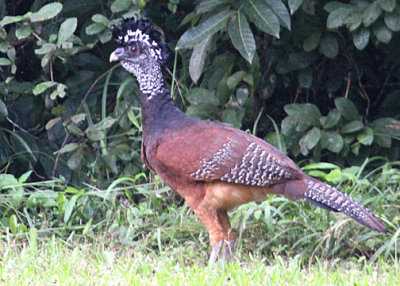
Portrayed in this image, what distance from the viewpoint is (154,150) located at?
16.7ft

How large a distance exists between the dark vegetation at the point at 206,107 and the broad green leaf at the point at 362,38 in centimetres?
1

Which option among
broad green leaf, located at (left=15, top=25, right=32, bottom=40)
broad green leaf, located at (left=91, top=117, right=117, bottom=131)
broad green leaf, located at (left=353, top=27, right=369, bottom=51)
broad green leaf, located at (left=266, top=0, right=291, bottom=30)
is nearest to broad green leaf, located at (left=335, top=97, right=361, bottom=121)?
broad green leaf, located at (left=353, top=27, right=369, bottom=51)

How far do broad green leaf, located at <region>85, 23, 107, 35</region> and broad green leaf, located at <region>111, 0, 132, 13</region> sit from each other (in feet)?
0.58

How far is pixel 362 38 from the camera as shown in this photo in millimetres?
5938

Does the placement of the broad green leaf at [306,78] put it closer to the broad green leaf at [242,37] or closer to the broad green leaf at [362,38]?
the broad green leaf at [362,38]

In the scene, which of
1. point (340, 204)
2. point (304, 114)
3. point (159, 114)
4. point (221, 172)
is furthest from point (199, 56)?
point (340, 204)

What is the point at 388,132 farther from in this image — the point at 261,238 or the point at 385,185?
the point at 261,238

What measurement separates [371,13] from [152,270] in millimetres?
2604

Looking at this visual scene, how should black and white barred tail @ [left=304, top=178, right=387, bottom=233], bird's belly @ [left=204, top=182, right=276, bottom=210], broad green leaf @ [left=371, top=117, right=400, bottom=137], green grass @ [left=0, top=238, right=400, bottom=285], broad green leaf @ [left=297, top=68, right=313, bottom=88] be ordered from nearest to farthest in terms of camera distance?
1. green grass @ [left=0, top=238, right=400, bottom=285]
2. black and white barred tail @ [left=304, top=178, right=387, bottom=233]
3. bird's belly @ [left=204, top=182, right=276, bottom=210]
4. broad green leaf @ [left=371, top=117, right=400, bottom=137]
5. broad green leaf @ [left=297, top=68, right=313, bottom=88]

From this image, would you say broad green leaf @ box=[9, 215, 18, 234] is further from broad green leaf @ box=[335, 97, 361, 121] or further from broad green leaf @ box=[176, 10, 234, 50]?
broad green leaf @ box=[335, 97, 361, 121]

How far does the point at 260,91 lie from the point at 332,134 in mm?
881

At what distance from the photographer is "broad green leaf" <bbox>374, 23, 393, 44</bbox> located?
583 centimetres

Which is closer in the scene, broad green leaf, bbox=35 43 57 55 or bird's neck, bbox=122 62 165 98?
bird's neck, bbox=122 62 165 98

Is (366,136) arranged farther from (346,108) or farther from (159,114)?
(159,114)
